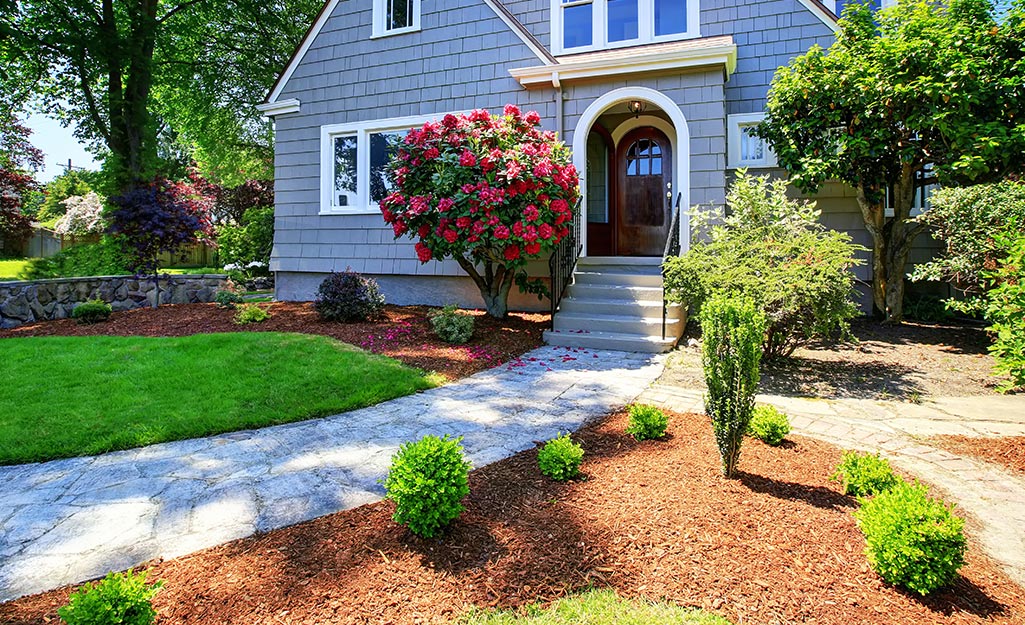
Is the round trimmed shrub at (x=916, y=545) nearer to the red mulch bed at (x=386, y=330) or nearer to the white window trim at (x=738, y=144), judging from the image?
the red mulch bed at (x=386, y=330)

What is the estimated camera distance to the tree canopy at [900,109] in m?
6.46

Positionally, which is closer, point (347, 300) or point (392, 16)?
point (347, 300)

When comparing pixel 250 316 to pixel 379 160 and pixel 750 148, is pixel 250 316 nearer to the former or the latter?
pixel 379 160

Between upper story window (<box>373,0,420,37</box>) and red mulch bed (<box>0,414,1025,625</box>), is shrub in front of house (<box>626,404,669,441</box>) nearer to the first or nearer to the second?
red mulch bed (<box>0,414,1025,625</box>)

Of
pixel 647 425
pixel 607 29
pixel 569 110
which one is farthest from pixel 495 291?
pixel 607 29

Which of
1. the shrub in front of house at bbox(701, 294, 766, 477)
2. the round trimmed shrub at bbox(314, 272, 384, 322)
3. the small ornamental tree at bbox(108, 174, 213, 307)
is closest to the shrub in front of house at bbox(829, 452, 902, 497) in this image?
the shrub in front of house at bbox(701, 294, 766, 477)

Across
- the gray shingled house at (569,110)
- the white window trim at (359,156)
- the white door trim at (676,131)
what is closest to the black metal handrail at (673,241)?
the white door trim at (676,131)

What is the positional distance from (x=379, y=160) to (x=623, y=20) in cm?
493

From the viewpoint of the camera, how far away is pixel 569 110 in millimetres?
8805

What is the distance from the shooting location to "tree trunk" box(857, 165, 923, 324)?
303 inches

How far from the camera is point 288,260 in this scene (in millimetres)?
10750

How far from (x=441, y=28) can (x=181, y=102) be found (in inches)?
481

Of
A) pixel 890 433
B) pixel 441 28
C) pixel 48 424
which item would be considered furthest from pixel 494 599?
pixel 441 28

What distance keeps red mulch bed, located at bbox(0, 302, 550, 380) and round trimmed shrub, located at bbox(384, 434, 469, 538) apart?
3233 mm
